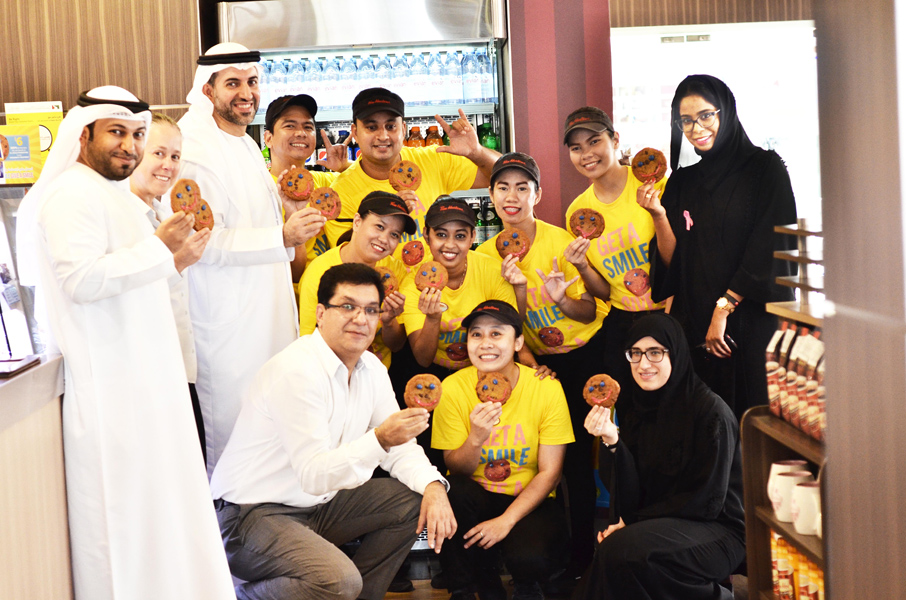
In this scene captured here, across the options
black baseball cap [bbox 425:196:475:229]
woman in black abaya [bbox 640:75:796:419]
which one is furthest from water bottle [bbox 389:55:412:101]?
woman in black abaya [bbox 640:75:796:419]

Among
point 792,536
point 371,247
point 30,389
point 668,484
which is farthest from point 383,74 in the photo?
point 792,536

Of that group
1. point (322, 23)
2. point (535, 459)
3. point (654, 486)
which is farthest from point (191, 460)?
point (322, 23)

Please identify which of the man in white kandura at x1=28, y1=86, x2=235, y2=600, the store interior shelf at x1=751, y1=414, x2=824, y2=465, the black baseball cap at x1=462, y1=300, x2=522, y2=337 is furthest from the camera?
the black baseball cap at x1=462, y1=300, x2=522, y2=337

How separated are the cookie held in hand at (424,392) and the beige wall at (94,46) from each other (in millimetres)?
2898

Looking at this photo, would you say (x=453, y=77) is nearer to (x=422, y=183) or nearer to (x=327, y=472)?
(x=422, y=183)

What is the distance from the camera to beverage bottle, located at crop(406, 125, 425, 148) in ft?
16.1

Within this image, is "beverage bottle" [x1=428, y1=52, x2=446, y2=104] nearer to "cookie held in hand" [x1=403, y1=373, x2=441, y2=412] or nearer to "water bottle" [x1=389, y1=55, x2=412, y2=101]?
"water bottle" [x1=389, y1=55, x2=412, y2=101]

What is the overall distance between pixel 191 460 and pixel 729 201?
2409 millimetres

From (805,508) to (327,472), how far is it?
1463mm

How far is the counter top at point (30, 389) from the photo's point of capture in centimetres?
205

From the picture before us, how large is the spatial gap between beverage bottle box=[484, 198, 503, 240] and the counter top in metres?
3.08

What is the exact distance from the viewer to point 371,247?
3301 millimetres

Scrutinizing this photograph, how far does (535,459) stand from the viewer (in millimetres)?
3203

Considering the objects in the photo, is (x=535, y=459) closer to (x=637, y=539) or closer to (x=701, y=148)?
(x=637, y=539)
